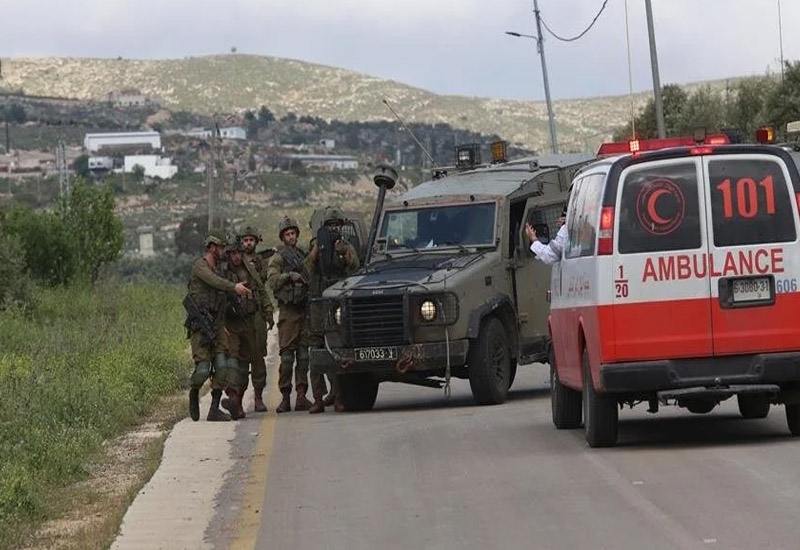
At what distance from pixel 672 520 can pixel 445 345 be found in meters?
9.01

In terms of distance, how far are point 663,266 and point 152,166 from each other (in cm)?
12953

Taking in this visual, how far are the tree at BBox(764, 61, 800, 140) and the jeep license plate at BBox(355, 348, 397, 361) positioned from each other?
126ft

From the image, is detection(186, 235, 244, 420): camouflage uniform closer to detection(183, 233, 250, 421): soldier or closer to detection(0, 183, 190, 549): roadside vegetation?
detection(183, 233, 250, 421): soldier

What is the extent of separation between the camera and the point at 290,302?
21.3m

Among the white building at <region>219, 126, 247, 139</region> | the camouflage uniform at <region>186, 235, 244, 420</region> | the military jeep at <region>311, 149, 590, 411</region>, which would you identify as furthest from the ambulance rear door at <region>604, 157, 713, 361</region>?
the white building at <region>219, 126, 247, 139</region>

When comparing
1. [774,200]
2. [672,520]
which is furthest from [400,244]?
[672,520]

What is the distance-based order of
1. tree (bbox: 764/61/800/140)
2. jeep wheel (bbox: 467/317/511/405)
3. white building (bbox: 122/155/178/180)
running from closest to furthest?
jeep wheel (bbox: 467/317/511/405), tree (bbox: 764/61/800/140), white building (bbox: 122/155/178/180)

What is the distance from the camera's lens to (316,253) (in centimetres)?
2172

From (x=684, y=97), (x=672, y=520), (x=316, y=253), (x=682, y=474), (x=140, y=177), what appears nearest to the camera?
(x=672, y=520)

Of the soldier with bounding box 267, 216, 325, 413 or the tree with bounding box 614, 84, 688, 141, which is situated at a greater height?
the tree with bounding box 614, 84, 688, 141

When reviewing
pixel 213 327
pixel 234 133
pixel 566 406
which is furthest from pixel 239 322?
pixel 234 133

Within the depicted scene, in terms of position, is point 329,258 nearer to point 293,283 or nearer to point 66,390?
point 293,283

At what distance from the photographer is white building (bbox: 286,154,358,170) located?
141625mm

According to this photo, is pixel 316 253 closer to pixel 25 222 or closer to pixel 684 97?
pixel 25 222
